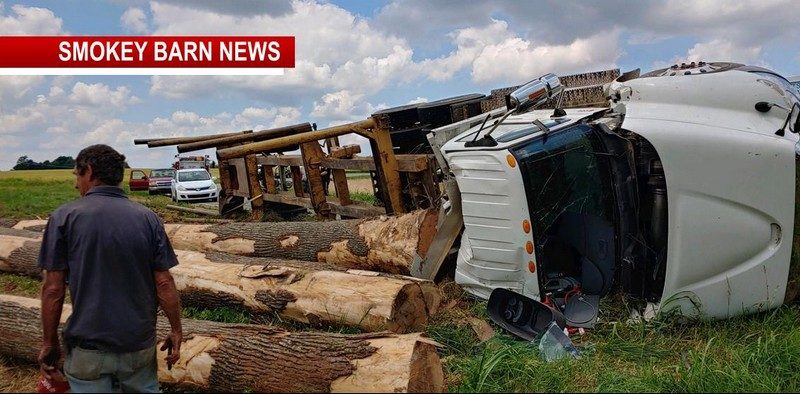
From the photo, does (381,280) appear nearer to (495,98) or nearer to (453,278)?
(453,278)

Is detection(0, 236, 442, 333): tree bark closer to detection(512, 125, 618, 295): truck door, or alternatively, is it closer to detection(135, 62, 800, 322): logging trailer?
detection(135, 62, 800, 322): logging trailer

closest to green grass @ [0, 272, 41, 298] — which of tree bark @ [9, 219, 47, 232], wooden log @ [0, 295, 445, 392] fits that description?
tree bark @ [9, 219, 47, 232]

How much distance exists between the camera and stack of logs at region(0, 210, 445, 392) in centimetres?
367

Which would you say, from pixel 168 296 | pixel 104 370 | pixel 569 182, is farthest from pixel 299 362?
pixel 569 182

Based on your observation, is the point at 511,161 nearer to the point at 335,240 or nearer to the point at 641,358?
the point at 641,358

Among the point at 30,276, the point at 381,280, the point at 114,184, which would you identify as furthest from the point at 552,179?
A: the point at 30,276

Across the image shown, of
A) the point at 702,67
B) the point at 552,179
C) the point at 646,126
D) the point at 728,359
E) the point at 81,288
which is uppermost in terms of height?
the point at 702,67

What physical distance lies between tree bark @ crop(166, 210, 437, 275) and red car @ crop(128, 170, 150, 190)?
21.2 metres

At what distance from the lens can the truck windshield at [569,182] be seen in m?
4.75

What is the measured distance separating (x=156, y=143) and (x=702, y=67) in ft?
31.0

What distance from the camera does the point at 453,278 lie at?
5859 millimetres

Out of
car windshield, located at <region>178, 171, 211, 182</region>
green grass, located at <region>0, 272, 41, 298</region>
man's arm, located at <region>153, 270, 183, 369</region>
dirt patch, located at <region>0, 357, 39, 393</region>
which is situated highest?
car windshield, located at <region>178, 171, 211, 182</region>

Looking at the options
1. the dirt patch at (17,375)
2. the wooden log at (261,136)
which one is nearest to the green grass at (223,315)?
the dirt patch at (17,375)

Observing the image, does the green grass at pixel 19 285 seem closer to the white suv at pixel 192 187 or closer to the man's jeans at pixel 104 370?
the man's jeans at pixel 104 370
